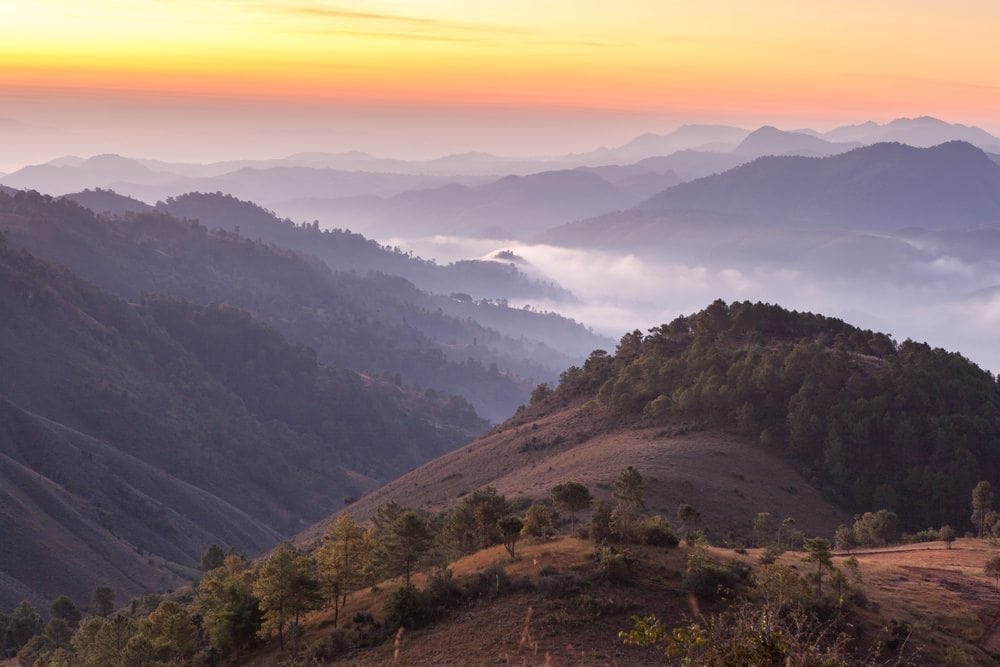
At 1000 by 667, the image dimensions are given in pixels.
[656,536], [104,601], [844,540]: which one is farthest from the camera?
[104,601]

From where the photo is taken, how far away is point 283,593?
109 feet

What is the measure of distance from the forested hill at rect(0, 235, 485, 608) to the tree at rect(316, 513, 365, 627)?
205ft

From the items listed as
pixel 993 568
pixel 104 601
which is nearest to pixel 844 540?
pixel 993 568

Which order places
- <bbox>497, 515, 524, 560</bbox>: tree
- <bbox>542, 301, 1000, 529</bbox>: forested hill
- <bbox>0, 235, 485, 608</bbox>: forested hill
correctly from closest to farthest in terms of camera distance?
<bbox>497, 515, 524, 560</bbox>: tree → <bbox>542, 301, 1000, 529</bbox>: forested hill → <bbox>0, 235, 485, 608</bbox>: forested hill

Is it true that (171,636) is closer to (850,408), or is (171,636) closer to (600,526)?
(600,526)

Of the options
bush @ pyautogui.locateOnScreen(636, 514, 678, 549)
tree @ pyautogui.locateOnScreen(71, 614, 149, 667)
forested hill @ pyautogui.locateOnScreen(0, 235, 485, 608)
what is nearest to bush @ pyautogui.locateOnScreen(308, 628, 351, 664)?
tree @ pyautogui.locateOnScreen(71, 614, 149, 667)

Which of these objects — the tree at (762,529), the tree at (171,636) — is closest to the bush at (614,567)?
the tree at (171,636)

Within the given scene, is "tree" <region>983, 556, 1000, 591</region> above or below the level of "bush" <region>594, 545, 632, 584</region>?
below

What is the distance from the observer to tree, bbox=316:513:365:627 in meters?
34.5

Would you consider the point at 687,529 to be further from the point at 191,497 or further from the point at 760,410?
the point at 191,497

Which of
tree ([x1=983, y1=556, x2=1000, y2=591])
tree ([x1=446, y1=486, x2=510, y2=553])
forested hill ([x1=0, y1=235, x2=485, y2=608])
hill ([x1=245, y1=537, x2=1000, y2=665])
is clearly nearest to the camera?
hill ([x1=245, y1=537, x2=1000, y2=665])

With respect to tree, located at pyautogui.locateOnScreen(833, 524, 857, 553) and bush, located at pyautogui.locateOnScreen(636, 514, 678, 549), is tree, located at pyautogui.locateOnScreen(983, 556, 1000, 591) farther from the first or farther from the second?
tree, located at pyautogui.locateOnScreen(833, 524, 857, 553)

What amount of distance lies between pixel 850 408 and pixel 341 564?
184ft

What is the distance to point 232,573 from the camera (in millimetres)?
43906
